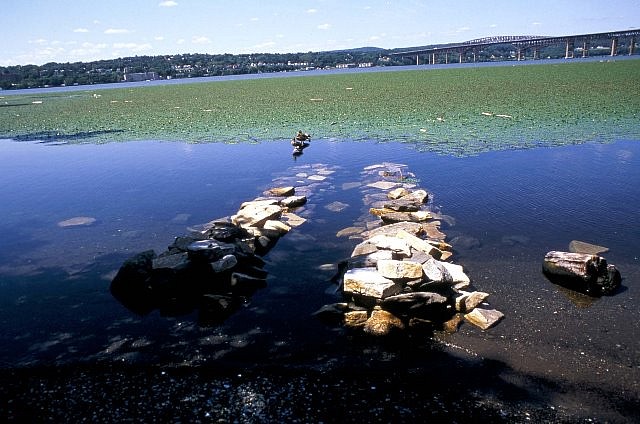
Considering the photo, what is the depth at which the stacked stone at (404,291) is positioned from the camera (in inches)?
315

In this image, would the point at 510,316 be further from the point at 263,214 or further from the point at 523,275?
the point at 263,214

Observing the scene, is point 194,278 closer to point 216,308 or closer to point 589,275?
point 216,308

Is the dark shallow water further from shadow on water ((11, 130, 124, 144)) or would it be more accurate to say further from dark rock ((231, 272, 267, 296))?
shadow on water ((11, 130, 124, 144))

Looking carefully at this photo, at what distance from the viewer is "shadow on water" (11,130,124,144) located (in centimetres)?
3053

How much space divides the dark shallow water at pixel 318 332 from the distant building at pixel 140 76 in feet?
584

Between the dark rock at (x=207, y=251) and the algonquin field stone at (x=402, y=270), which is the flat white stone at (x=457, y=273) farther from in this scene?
the dark rock at (x=207, y=251)

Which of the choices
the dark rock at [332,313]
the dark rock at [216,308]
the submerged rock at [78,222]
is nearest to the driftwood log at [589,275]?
the dark rock at [332,313]

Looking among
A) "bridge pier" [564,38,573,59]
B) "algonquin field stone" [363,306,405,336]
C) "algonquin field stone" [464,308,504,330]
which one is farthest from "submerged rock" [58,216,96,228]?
"bridge pier" [564,38,573,59]

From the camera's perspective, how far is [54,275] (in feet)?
35.3

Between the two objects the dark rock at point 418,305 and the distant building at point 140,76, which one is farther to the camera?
the distant building at point 140,76

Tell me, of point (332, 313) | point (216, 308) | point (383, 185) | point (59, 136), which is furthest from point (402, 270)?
point (59, 136)

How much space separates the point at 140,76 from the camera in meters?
180

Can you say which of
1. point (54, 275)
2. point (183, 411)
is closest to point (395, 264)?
point (183, 411)

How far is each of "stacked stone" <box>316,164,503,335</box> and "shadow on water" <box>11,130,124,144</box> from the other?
2636 cm
